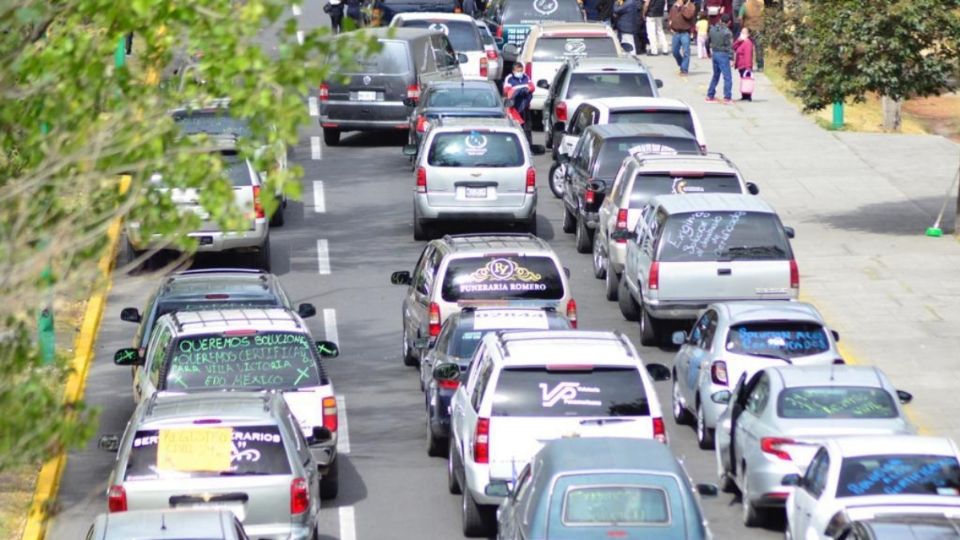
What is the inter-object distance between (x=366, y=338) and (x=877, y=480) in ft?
35.1

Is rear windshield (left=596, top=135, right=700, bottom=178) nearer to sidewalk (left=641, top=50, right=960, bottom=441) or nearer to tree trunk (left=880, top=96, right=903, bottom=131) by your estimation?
sidewalk (left=641, top=50, right=960, bottom=441)

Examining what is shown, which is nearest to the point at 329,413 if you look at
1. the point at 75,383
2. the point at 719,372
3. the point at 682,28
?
the point at 719,372

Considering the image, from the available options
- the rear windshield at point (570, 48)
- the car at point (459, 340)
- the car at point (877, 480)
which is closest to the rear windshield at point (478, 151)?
the car at point (459, 340)

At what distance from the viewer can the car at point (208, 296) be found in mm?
20328

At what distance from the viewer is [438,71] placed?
37.2 m

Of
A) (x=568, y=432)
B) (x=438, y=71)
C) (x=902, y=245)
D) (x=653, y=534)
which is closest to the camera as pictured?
(x=653, y=534)

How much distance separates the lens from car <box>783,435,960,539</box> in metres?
14.3

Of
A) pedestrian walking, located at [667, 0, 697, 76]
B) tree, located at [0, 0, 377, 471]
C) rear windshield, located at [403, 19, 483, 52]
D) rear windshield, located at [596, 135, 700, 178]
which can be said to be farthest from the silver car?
pedestrian walking, located at [667, 0, 697, 76]

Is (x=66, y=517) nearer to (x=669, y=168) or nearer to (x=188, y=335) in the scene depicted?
(x=188, y=335)

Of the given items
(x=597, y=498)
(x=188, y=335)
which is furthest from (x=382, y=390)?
(x=597, y=498)

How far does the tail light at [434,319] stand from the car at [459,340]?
4.75 feet

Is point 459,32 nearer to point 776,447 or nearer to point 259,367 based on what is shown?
point 259,367

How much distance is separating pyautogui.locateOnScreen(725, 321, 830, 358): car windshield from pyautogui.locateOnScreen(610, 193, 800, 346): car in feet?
9.56

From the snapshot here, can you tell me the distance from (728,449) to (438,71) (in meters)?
20.4
